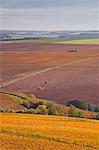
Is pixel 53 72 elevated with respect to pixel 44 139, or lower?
elevated

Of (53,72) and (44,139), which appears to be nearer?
(44,139)

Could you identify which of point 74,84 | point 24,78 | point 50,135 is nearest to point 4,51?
point 24,78

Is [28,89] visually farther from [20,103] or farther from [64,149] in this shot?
[64,149]

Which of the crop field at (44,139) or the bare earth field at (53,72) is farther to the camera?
the bare earth field at (53,72)

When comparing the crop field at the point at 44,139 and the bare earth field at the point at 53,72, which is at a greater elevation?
the bare earth field at the point at 53,72

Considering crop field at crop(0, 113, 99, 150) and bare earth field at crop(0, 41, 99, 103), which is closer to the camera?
crop field at crop(0, 113, 99, 150)

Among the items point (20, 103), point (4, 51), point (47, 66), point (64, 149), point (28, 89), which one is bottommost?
point (64, 149)

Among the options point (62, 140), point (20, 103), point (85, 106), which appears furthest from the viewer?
point (85, 106)

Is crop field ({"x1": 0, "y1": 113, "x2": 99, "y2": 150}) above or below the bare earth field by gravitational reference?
below
